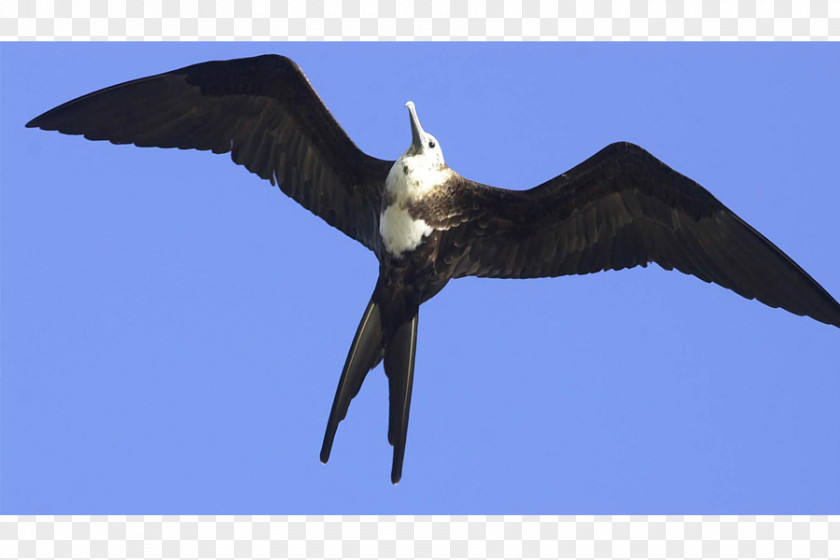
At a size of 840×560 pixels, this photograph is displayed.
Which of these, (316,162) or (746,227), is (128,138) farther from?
(746,227)

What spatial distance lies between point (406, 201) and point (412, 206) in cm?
3

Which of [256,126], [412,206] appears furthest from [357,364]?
[256,126]

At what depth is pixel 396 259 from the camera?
596cm

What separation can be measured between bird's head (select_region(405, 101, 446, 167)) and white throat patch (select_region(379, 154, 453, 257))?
2 cm

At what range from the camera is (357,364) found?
5.95 metres

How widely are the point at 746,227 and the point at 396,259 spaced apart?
1.32 metres

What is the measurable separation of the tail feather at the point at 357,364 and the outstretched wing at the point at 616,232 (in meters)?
0.35

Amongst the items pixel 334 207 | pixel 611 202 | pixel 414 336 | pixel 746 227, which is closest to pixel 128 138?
pixel 334 207

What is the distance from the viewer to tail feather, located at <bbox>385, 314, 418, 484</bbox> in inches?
230

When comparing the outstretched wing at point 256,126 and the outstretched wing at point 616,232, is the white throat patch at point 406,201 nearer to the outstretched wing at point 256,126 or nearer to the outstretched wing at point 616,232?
the outstretched wing at point 616,232

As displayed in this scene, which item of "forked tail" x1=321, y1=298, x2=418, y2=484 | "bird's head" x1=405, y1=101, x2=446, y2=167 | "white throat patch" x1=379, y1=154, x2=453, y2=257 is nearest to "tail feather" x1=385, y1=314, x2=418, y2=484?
"forked tail" x1=321, y1=298, x2=418, y2=484

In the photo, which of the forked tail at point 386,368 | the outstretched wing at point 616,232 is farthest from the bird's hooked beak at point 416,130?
the forked tail at point 386,368

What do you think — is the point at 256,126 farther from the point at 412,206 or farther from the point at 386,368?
the point at 386,368

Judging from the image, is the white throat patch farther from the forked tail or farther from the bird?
the forked tail
